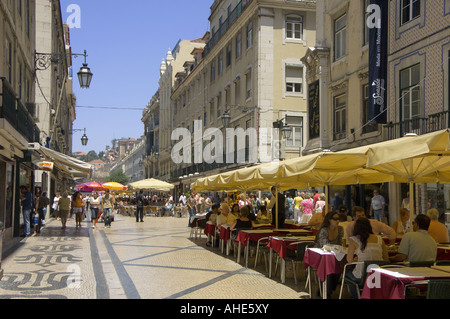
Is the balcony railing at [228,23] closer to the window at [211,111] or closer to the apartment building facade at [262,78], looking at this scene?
the apartment building facade at [262,78]

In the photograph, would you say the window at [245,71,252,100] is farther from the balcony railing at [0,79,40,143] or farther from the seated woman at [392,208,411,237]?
the seated woman at [392,208,411,237]

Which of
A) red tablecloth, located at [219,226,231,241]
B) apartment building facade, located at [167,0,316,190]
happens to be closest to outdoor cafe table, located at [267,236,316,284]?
red tablecloth, located at [219,226,231,241]

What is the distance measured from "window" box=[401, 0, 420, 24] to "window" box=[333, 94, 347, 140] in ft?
15.9

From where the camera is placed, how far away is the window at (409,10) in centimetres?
1738

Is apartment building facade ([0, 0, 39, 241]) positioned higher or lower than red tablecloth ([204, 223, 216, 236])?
higher

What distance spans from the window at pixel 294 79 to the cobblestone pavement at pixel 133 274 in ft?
62.6

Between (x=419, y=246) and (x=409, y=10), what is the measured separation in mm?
12880

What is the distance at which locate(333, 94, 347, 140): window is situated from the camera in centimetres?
2231

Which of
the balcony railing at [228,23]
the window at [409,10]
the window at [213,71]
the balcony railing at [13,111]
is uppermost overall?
the balcony railing at [228,23]

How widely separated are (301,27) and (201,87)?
53.0ft

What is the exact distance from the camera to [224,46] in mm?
40281

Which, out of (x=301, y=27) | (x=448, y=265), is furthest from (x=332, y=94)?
(x=448, y=265)

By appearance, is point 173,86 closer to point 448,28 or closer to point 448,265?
point 448,28

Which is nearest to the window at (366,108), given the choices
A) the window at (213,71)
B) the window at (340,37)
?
the window at (340,37)
